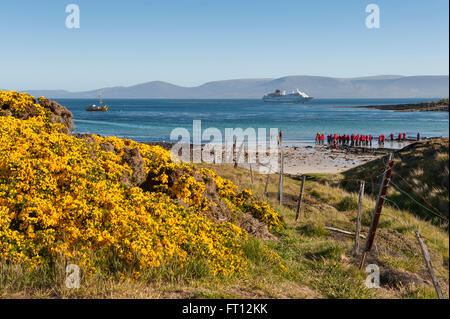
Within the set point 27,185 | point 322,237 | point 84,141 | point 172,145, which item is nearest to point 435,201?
point 322,237

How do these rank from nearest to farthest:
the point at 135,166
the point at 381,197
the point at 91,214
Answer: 1. the point at 91,214
2. the point at 381,197
3. the point at 135,166

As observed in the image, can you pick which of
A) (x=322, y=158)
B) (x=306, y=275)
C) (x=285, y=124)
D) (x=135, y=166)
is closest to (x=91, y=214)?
(x=135, y=166)

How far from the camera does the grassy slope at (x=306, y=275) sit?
5.55m

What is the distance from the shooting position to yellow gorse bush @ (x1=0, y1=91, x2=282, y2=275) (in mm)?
6098

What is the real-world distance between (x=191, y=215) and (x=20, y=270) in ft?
12.1

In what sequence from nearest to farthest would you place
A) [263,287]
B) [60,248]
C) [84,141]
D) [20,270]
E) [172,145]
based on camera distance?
1. [20,270]
2. [60,248]
3. [263,287]
4. [84,141]
5. [172,145]

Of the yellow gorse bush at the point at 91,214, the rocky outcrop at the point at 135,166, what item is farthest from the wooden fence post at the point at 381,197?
the rocky outcrop at the point at 135,166

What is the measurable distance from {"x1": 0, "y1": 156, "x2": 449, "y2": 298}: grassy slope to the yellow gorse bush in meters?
0.37

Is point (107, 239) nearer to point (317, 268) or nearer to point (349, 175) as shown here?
point (317, 268)

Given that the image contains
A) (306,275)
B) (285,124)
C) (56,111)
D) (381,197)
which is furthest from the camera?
(285,124)

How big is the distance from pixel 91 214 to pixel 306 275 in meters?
5.00

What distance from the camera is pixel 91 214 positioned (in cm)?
660

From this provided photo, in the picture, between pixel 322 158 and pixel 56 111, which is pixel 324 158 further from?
pixel 56 111

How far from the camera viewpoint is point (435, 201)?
17266 millimetres
